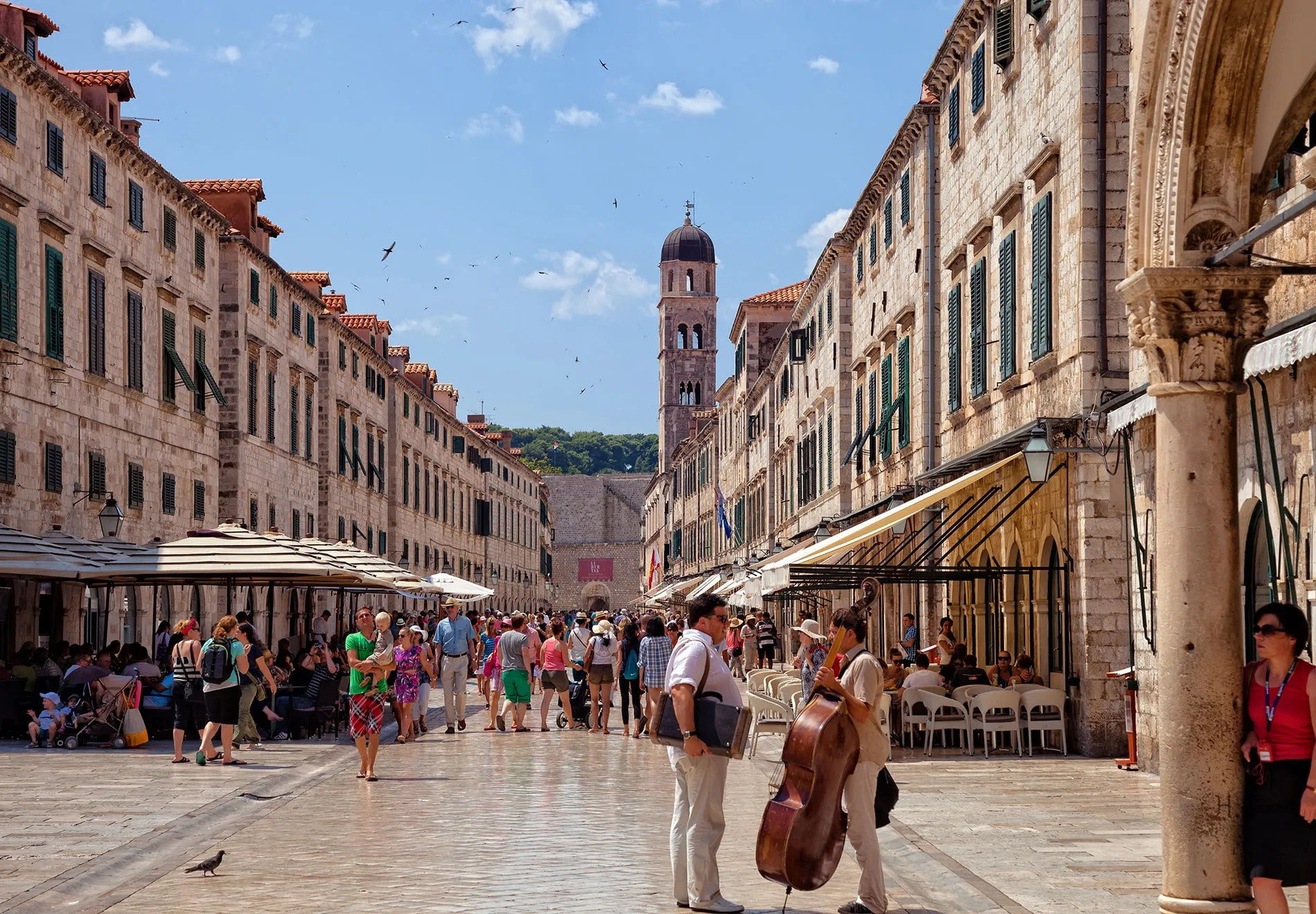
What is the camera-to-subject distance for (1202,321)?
7.66 metres

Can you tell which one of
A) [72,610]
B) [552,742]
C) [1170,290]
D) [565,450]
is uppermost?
[565,450]

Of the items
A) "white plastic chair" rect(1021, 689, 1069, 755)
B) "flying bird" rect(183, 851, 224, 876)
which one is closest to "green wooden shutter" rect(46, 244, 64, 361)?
"white plastic chair" rect(1021, 689, 1069, 755)

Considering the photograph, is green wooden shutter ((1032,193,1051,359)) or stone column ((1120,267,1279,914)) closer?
stone column ((1120,267,1279,914))

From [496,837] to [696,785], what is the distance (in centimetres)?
314

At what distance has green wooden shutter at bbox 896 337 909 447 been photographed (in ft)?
90.7

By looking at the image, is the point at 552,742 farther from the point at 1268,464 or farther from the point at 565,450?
the point at 565,450

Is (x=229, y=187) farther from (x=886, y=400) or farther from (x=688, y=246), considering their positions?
(x=688, y=246)

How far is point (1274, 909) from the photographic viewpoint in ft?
22.9

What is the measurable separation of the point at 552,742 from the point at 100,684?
568cm

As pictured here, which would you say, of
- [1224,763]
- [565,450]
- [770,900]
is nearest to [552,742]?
[770,900]

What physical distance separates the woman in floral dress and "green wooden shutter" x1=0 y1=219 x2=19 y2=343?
7632 mm

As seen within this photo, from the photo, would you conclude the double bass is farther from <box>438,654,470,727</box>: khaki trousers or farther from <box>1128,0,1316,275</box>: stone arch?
<box>438,654,470,727</box>: khaki trousers

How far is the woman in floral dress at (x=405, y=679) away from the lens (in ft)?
69.0

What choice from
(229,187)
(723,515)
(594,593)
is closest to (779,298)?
(723,515)
